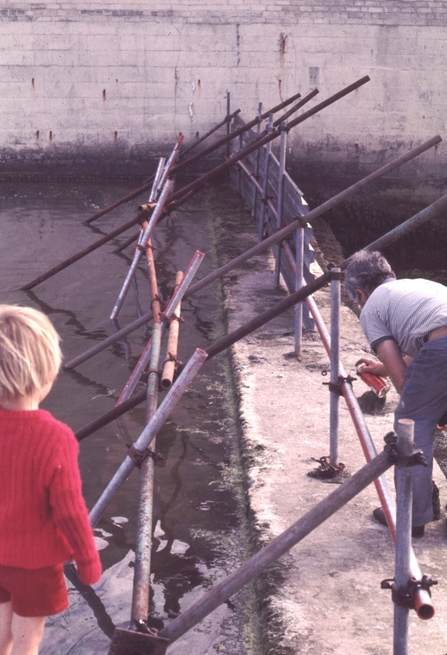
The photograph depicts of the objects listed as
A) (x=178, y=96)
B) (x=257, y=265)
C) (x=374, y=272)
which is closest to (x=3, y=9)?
(x=178, y=96)

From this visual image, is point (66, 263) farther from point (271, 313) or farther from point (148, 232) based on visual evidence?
point (271, 313)

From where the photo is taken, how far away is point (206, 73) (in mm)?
14570

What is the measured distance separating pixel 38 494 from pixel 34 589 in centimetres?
32

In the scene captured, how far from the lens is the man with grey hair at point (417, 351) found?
12.8ft

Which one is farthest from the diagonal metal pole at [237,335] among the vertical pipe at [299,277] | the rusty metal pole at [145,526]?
the vertical pipe at [299,277]

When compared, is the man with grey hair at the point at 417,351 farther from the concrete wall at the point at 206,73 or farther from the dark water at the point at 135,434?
the concrete wall at the point at 206,73

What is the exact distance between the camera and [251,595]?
3764mm

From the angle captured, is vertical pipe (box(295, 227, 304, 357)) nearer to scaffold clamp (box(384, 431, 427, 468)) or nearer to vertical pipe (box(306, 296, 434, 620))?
vertical pipe (box(306, 296, 434, 620))

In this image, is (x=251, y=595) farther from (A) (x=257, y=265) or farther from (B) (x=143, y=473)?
(A) (x=257, y=265)

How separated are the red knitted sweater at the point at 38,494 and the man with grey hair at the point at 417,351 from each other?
1883 millimetres

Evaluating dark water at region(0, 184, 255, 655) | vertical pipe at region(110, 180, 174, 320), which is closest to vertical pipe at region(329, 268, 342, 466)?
dark water at region(0, 184, 255, 655)

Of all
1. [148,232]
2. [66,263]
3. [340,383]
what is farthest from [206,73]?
[340,383]

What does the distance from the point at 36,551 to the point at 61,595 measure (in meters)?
0.19

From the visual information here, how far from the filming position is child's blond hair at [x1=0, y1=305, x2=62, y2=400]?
7.97ft
